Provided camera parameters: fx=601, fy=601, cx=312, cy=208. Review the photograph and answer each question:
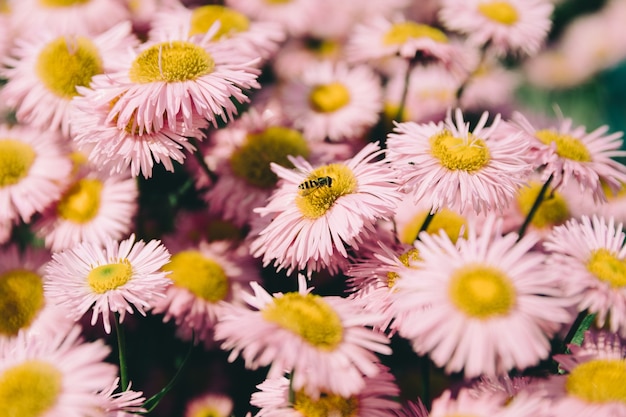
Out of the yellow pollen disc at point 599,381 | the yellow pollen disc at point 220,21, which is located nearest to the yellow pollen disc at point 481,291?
the yellow pollen disc at point 599,381

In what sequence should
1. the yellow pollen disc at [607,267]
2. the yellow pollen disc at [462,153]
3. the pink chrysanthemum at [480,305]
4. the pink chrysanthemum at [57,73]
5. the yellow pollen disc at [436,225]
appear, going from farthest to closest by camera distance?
the pink chrysanthemum at [57,73], the yellow pollen disc at [436,225], the yellow pollen disc at [462,153], the yellow pollen disc at [607,267], the pink chrysanthemum at [480,305]

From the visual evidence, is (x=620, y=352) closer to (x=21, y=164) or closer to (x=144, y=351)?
(x=144, y=351)

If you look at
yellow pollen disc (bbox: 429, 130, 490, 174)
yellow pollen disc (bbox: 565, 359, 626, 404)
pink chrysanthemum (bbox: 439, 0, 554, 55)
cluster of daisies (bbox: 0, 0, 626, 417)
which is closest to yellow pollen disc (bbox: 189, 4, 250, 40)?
cluster of daisies (bbox: 0, 0, 626, 417)

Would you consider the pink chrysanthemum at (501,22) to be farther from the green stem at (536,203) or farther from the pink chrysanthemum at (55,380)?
the pink chrysanthemum at (55,380)

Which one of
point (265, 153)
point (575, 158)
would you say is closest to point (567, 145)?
point (575, 158)

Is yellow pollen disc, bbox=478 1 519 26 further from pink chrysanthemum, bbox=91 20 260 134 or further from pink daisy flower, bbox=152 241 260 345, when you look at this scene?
pink daisy flower, bbox=152 241 260 345

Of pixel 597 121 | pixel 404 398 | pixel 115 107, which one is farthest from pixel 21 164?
pixel 597 121

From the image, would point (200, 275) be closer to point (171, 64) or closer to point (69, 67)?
point (171, 64)
